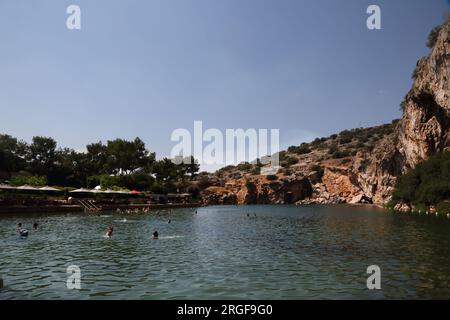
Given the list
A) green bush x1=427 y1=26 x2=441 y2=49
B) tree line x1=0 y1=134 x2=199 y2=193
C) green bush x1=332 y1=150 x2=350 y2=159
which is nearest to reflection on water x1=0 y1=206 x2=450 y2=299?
green bush x1=427 y1=26 x2=441 y2=49

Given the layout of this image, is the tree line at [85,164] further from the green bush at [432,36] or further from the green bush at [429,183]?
the green bush at [432,36]

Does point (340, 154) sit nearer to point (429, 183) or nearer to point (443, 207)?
point (429, 183)

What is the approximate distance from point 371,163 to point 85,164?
9459 cm

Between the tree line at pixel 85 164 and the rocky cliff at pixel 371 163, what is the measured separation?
36.6m

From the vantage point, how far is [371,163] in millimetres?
125562

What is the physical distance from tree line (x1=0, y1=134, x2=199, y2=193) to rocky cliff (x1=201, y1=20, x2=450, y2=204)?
3656 centimetres

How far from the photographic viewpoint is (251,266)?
21812 mm

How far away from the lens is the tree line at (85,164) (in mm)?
114312

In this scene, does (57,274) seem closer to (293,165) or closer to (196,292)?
(196,292)

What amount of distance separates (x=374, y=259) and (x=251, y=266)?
8030mm

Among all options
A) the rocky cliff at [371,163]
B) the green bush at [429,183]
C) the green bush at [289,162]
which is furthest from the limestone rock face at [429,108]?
the green bush at [289,162]

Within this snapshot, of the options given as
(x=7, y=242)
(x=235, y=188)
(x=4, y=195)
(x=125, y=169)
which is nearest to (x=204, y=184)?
(x=235, y=188)

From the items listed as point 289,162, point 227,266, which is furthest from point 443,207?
point 289,162
